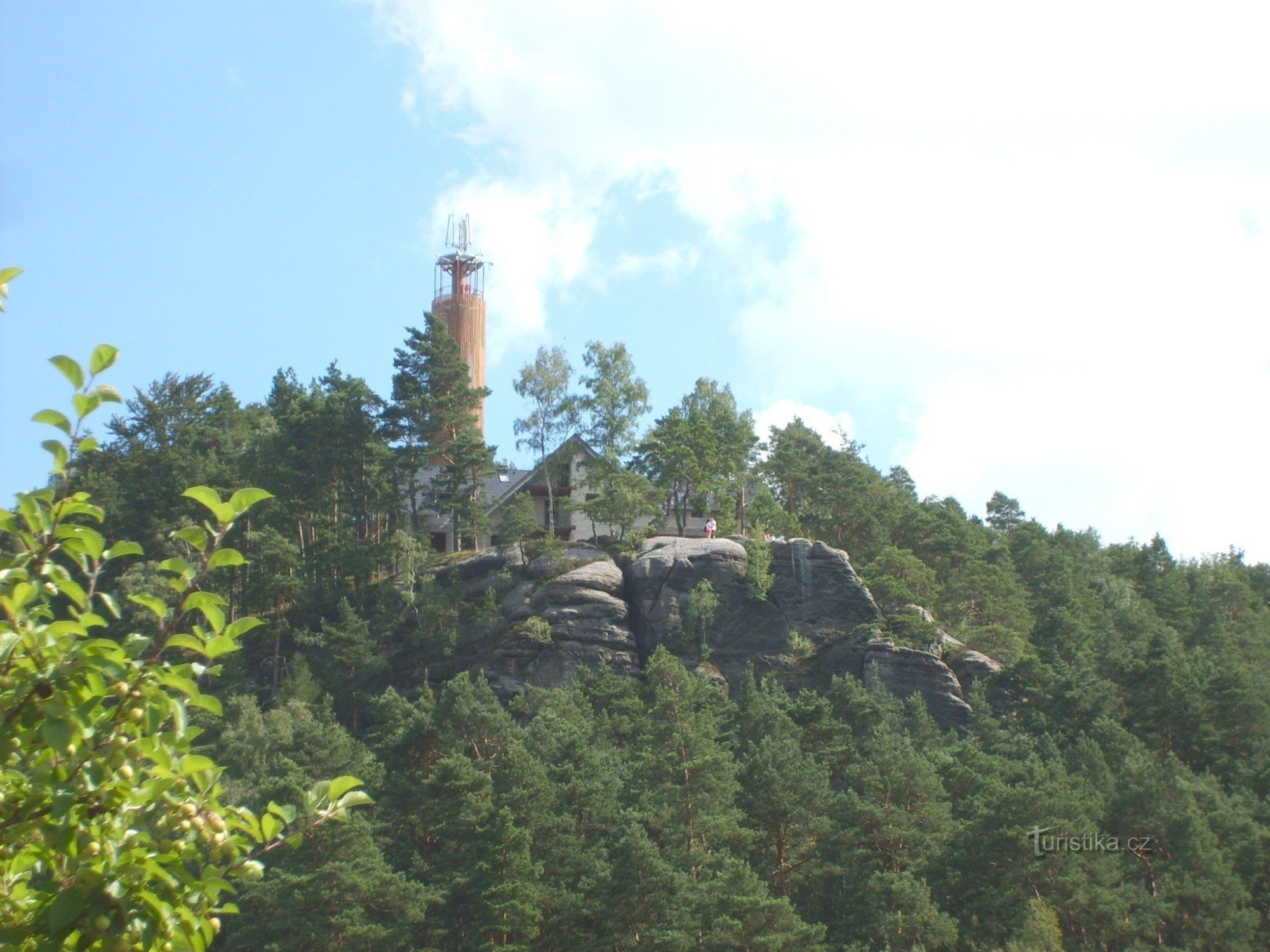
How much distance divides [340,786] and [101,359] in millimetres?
1764

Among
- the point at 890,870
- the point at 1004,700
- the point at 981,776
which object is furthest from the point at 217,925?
the point at 1004,700

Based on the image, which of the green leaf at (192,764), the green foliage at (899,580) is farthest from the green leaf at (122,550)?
the green foliage at (899,580)

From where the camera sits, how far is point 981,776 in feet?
87.1

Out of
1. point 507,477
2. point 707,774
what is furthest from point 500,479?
point 707,774

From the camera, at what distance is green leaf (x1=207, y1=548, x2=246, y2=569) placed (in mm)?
4141

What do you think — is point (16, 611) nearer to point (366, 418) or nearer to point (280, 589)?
point (280, 589)

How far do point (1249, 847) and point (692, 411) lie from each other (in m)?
25.4

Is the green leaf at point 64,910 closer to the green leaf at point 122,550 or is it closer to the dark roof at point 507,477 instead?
the green leaf at point 122,550

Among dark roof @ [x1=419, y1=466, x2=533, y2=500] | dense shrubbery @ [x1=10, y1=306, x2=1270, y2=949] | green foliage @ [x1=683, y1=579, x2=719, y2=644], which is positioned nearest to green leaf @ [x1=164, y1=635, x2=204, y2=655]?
dense shrubbery @ [x1=10, y1=306, x2=1270, y2=949]

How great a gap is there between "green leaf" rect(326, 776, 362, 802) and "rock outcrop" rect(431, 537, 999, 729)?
31159mm

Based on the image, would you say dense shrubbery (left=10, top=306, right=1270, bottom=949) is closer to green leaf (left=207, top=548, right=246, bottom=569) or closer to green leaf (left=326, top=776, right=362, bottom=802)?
green leaf (left=326, top=776, right=362, bottom=802)

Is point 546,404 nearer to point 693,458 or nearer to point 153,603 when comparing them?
point 693,458

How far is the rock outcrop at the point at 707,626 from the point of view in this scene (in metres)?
36.6

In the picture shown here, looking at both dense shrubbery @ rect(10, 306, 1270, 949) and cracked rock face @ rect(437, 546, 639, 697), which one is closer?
dense shrubbery @ rect(10, 306, 1270, 949)
